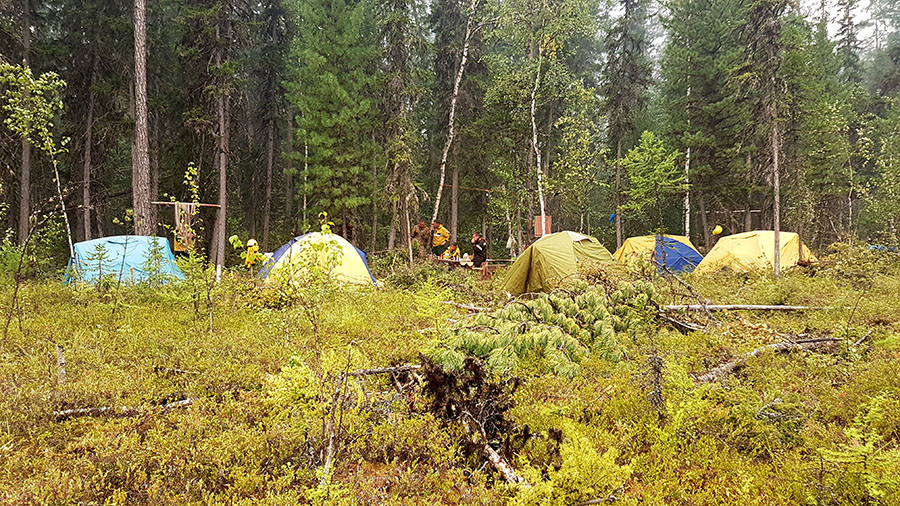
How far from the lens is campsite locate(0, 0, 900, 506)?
304 centimetres

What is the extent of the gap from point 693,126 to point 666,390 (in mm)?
19754

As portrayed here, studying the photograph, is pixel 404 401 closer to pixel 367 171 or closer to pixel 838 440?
pixel 838 440

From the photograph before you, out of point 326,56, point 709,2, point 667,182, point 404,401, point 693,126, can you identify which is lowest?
point 404,401

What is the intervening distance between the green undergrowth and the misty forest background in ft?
26.8

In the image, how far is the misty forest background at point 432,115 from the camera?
14.7 metres

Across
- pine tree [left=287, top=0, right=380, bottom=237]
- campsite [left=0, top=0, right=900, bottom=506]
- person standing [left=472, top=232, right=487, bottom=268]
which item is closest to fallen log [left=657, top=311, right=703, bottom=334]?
campsite [left=0, top=0, right=900, bottom=506]

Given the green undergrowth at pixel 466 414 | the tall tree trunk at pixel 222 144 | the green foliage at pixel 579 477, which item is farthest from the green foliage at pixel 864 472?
the tall tree trunk at pixel 222 144

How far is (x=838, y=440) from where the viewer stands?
3.27 metres

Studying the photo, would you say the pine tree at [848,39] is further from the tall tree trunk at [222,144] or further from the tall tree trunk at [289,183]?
the tall tree trunk at [222,144]

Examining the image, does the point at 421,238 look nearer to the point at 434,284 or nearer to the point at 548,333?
the point at 434,284

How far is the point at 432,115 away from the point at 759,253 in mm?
15570

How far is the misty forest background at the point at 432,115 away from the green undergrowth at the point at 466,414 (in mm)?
8158

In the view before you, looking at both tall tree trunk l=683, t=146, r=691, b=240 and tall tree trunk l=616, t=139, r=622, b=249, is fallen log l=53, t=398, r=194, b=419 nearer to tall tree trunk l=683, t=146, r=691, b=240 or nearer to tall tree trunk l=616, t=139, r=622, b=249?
tall tree trunk l=616, t=139, r=622, b=249

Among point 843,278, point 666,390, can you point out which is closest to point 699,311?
point 666,390
